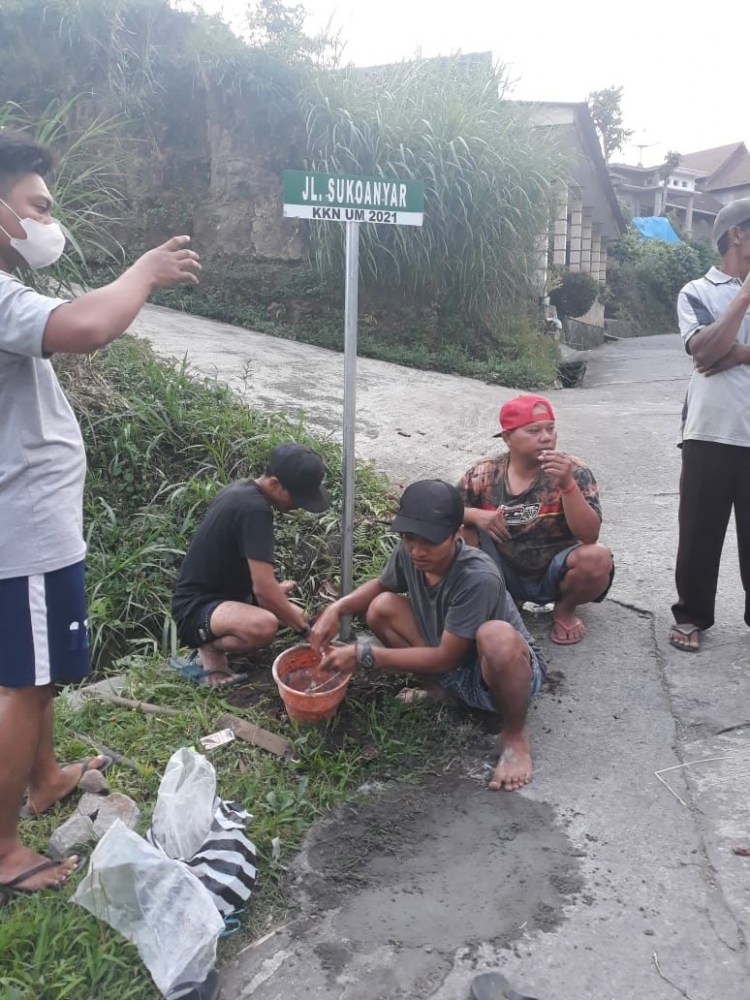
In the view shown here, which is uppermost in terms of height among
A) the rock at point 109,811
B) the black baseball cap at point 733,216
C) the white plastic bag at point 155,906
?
the black baseball cap at point 733,216

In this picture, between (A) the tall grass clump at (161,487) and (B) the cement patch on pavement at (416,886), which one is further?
(A) the tall grass clump at (161,487)

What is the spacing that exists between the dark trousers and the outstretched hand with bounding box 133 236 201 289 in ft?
7.67

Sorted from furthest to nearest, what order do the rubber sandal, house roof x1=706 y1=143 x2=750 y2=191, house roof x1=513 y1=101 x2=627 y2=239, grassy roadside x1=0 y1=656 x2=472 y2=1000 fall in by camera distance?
1. house roof x1=706 y1=143 x2=750 y2=191
2. house roof x1=513 y1=101 x2=627 y2=239
3. the rubber sandal
4. grassy roadside x1=0 y1=656 x2=472 y2=1000

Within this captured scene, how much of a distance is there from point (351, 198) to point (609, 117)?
128 ft

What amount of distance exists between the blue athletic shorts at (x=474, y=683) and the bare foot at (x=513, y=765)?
16 cm

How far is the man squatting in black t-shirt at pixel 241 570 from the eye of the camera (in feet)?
11.1

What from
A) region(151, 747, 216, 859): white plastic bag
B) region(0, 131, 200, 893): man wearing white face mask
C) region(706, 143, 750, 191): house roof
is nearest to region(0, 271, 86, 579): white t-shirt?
region(0, 131, 200, 893): man wearing white face mask

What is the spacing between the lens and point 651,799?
2762 millimetres

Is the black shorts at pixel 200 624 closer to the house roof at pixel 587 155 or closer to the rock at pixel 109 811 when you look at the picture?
the rock at pixel 109 811

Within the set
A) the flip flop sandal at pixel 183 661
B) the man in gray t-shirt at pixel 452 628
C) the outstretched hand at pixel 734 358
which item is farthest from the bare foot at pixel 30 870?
the outstretched hand at pixel 734 358

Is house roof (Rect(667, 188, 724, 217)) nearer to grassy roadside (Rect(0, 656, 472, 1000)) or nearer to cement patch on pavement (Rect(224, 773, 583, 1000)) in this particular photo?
grassy roadside (Rect(0, 656, 472, 1000))

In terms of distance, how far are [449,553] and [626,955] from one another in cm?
134

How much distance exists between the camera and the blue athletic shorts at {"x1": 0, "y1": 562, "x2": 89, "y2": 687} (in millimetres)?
2203

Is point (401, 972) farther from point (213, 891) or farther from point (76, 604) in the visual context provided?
point (76, 604)
